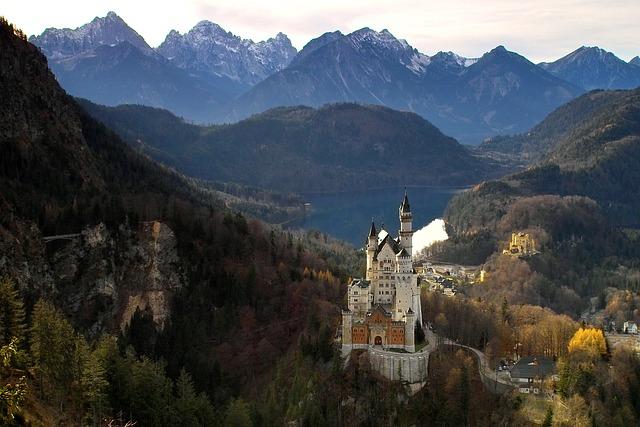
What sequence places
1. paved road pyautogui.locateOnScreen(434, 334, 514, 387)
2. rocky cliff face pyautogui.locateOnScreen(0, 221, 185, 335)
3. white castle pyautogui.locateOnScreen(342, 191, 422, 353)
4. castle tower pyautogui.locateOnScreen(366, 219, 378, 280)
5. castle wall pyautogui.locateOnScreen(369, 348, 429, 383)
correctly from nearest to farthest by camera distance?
paved road pyautogui.locateOnScreen(434, 334, 514, 387)
castle wall pyautogui.locateOnScreen(369, 348, 429, 383)
white castle pyautogui.locateOnScreen(342, 191, 422, 353)
castle tower pyautogui.locateOnScreen(366, 219, 378, 280)
rocky cliff face pyautogui.locateOnScreen(0, 221, 185, 335)

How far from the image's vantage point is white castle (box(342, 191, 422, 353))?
65.8m

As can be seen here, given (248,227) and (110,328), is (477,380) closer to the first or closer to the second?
(110,328)

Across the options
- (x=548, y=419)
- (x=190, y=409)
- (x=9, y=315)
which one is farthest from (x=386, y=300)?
(x=9, y=315)

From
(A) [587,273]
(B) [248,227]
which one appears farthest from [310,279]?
(A) [587,273]

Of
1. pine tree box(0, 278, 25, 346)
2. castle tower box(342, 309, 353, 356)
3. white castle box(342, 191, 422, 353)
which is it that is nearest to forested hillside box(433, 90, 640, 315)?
white castle box(342, 191, 422, 353)

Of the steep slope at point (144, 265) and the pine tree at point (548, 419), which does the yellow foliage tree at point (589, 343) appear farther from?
the steep slope at point (144, 265)

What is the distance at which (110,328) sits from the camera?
80438 mm

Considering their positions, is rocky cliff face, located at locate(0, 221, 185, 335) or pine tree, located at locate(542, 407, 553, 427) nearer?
pine tree, located at locate(542, 407, 553, 427)

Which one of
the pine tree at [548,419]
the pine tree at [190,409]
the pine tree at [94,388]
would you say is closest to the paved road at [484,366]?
the pine tree at [548,419]

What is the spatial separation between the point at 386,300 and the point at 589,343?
18.4 metres

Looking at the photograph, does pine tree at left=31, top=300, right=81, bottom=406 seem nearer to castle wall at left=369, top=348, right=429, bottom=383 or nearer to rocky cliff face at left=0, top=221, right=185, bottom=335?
castle wall at left=369, top=348, right=429, bottom=383

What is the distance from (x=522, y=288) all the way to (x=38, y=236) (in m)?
75.5

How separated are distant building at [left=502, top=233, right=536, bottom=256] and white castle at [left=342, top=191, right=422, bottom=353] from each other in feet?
249

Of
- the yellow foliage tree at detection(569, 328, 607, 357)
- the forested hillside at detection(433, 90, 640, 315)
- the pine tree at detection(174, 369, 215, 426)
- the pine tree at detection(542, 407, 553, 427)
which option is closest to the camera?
the pine tree at detection(174, 369, 215, 426)
